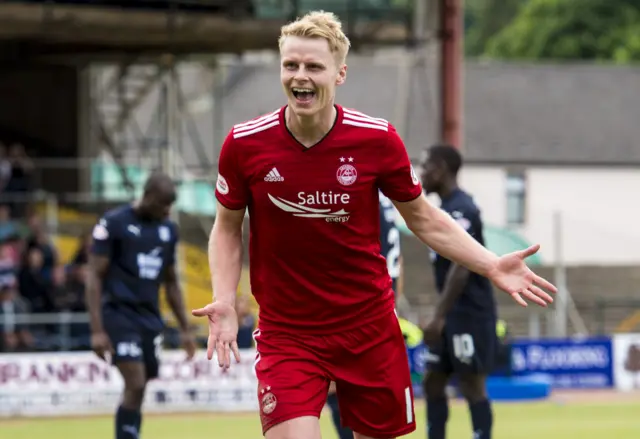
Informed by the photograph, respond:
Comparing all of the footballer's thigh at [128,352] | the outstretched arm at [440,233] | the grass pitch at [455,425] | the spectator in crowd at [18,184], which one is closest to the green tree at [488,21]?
the spectator in crowd at [18,184]

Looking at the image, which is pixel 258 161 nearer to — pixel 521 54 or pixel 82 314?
pixel 82 314

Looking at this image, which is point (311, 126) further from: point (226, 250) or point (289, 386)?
point (289, 386)

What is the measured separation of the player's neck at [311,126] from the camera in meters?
6.47

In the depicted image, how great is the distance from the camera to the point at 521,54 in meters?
65.9

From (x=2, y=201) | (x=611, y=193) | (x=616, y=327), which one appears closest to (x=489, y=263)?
(x=2, y=201)

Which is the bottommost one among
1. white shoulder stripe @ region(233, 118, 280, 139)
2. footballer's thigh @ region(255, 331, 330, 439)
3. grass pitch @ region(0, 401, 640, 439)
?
grass pitch @ region(0, 401, 640, 439)

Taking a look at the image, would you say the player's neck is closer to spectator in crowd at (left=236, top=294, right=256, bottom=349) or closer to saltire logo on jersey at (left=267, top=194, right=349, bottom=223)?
saltire logo on jersey at (left=267, top=194, right=349, bottom=223)

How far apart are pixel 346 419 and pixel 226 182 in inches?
49.1

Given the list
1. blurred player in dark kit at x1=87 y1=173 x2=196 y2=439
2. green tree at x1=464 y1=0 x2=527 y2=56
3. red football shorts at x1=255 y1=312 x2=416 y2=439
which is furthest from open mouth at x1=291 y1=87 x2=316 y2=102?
green tree at x1=464 y1=0 x2=527 y2=56

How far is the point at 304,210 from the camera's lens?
21.5 feet

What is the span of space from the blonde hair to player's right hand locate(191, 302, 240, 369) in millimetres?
1213

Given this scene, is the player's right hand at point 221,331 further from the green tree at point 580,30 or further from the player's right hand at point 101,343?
the green tree at point 580,30

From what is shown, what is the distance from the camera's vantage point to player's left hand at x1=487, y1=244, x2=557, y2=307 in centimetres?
645

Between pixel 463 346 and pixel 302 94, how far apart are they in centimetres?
443
